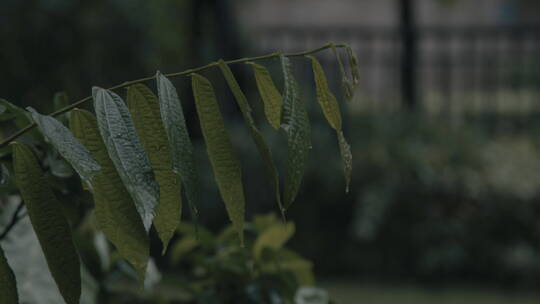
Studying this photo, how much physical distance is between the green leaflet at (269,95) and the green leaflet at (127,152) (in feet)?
0.54

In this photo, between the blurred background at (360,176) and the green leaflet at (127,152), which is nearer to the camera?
the green leaflet at (127,152)

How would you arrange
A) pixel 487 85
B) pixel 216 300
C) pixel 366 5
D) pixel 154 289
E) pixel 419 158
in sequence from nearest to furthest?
pixel 216 300 → pixel 154 289 → pixel 419 158 → pixel 487 85 → pixel 366 5

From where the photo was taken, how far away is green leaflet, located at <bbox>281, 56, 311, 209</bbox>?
940 millimetres

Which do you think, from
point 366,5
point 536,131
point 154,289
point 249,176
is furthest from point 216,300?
point 366,5

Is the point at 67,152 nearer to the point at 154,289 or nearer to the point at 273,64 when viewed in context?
the point at 154,289

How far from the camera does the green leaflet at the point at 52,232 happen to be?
2.95ft

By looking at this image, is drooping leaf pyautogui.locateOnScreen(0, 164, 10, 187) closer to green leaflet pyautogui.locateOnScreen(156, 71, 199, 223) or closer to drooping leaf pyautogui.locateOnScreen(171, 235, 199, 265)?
green leaflet pyautogui.locateOnScreen(156, 71, 199, 223)

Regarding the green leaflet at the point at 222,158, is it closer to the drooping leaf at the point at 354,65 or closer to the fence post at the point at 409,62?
the drooping leaf at the point at 354,65

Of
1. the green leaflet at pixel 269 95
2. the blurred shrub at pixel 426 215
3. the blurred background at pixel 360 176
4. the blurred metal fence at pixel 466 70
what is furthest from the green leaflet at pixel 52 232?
the blurred metal fence at pixel 466 70

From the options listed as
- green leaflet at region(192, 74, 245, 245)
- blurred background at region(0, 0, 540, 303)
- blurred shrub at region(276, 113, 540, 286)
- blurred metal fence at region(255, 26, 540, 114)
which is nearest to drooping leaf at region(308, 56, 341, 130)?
green leaflet at region(192, 74, 245, 245)

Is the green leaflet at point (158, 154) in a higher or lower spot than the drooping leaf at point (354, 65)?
lower

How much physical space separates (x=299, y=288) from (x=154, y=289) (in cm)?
39

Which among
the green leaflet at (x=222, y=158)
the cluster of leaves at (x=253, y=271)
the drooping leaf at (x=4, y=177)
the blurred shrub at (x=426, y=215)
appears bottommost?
the blurred shrub at (x=426, y=215)

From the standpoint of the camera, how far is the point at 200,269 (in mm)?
1732
